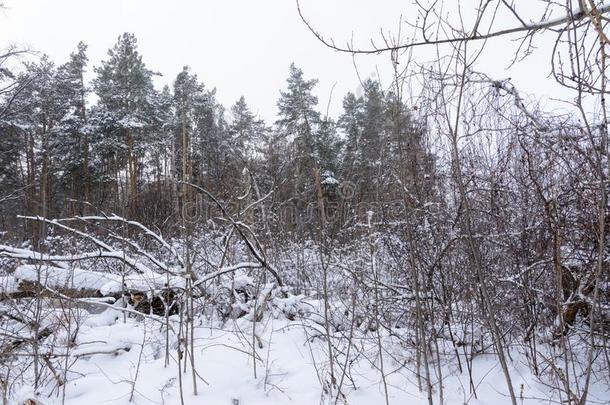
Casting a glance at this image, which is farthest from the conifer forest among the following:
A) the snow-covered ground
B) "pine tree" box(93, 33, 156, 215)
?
"pine tree" box(93, 33, 156, 215)

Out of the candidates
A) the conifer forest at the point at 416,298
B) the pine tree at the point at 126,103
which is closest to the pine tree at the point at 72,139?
the pine tree at the point at 126,103

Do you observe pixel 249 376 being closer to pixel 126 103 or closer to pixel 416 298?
pixel 416 298

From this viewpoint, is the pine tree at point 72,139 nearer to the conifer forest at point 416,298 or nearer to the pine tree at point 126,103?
the pine tree at point 126,103

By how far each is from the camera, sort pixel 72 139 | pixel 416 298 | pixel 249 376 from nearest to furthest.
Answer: pixel 416 298, pixel 249 376, pixel 72 139

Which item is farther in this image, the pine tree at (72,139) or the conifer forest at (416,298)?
the pine tree at (72,139)

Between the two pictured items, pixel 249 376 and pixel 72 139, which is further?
pixel 72 139

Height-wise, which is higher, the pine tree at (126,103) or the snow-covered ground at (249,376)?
the pine tree at (126,103)

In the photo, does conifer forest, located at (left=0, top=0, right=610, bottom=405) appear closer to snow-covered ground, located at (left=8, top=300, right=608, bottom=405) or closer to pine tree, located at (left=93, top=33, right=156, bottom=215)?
snow-covered ground, located at (left=8, top=300, right=608, bottom=405)

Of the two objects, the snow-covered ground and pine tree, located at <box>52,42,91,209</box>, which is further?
pine tree, located at <box>52,42,91,209</box>

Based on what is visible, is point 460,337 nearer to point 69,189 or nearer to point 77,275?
point 77,275

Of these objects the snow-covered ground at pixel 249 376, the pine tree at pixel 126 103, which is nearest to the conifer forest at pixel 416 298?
the snow-covered ground at pixel 249 376

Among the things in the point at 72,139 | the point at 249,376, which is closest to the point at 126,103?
the point at 72,139

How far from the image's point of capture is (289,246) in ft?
24.9

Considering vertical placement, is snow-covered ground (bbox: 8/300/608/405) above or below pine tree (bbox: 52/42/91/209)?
below
